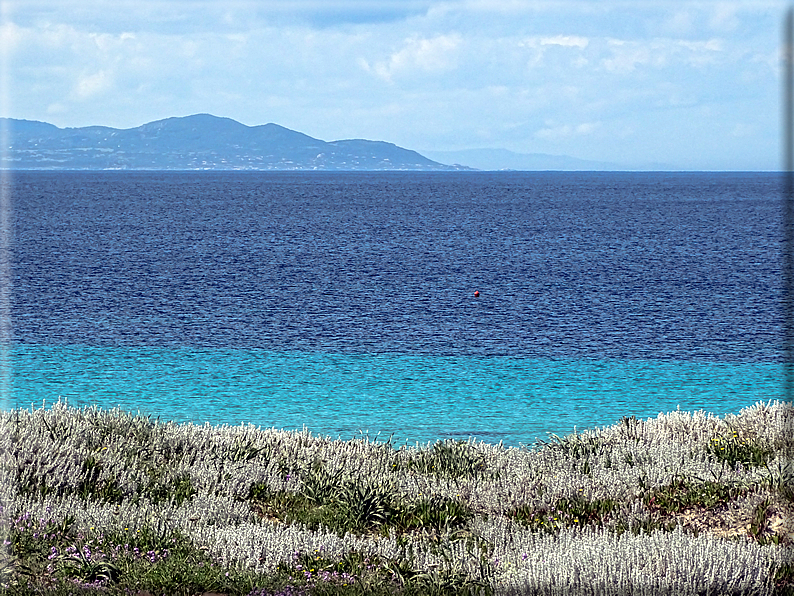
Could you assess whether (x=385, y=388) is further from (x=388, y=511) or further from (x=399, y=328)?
(x=388, y=511)

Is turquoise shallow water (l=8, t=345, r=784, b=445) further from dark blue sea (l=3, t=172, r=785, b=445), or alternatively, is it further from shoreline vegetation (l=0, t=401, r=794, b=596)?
shoreline vegetation (l=0, t=401, r=794, b=596)

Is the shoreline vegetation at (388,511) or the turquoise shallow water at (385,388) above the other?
the shoreline vegetation at (388,511)

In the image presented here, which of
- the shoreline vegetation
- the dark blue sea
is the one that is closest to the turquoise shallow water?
the dark blue sea

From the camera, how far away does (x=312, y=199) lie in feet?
504

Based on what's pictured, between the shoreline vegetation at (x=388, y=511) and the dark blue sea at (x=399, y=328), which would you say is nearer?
the shoreline vegetation at (x=388, y=511)

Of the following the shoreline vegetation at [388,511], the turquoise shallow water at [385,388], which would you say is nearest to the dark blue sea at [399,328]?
the turquoise shallow water at [385,388]

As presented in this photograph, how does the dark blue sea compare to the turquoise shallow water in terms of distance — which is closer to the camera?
the turquoise shallow water

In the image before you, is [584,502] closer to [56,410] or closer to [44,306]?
[56,410]

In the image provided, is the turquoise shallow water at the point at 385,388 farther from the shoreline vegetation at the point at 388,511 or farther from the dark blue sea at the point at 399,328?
the shoreline vegetation at the point at 388,511

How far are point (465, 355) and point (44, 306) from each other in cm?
2091

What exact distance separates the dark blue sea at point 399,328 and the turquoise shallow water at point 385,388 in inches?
3.7

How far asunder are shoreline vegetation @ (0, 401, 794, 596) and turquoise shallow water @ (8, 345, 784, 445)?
8416 millimetres

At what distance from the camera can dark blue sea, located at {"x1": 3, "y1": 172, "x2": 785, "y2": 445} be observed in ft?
72.7

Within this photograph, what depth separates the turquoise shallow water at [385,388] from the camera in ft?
67.7
